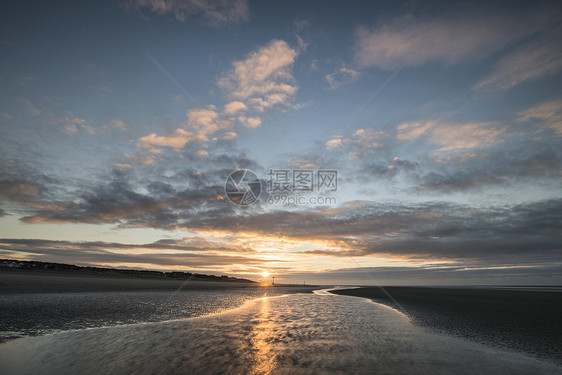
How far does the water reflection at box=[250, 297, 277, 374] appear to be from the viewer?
7598 millimetres

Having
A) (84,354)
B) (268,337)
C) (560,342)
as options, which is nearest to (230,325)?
(268,337)

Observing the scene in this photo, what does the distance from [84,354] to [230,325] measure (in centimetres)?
668

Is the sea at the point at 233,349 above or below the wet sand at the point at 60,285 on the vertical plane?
below

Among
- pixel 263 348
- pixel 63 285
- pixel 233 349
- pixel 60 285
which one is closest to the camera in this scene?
pixel 233 349

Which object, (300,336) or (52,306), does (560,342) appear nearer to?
(300,336)

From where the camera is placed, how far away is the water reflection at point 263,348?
7.60 meters

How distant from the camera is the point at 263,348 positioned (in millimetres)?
9555

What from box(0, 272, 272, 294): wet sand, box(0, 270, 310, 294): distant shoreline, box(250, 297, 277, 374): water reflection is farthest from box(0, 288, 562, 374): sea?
box(0, 270, 310, 294): distant shoreline

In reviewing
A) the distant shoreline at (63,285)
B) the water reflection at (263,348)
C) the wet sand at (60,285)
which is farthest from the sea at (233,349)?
the distant shoreline at (63,285)

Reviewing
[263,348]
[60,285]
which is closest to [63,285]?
[60,285]

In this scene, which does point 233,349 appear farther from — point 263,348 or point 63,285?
point 63,285

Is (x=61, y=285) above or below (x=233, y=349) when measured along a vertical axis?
above

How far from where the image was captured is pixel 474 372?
726 cm

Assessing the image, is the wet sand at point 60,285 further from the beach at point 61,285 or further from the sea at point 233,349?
the sea at point 233,349
